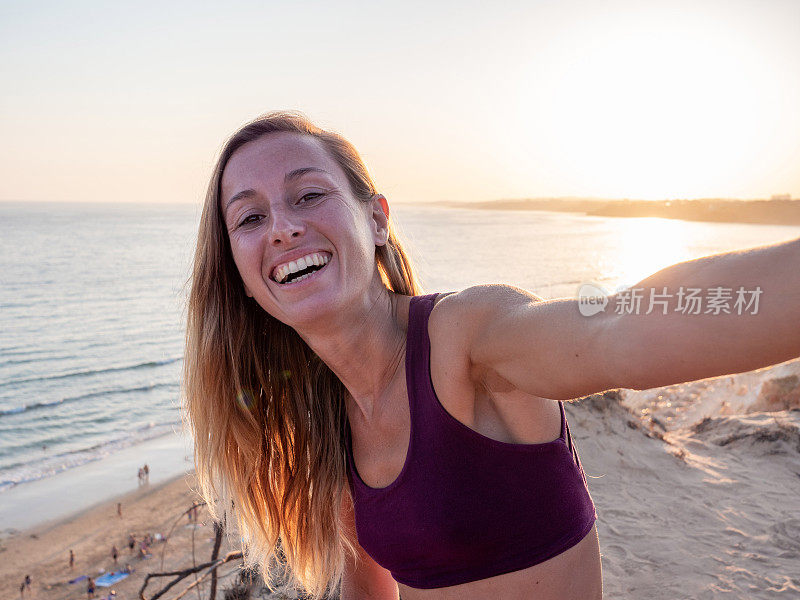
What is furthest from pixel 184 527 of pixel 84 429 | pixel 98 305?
pixel 98 305

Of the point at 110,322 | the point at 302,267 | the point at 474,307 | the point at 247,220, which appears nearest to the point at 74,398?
the point at 110,322

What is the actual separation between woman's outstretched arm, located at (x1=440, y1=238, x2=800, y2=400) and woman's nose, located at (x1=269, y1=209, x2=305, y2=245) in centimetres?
90

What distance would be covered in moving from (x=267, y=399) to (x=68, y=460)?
666 inches

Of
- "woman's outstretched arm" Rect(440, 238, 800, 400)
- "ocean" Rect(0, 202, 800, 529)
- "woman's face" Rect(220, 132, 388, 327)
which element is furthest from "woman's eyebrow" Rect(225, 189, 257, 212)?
"woman's outstretched arm" Rect(440, 238, 800, 400)

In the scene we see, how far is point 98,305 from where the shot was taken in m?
39.0

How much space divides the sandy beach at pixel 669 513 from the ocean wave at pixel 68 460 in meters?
2.99

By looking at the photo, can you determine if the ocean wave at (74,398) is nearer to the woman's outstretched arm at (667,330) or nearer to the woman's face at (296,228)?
the woman's face at (296,228)

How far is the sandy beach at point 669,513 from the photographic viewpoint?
201 inches

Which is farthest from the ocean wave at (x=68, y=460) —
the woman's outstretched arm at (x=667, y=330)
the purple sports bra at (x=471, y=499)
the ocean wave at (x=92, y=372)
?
the woman's outstretched arm at (x=667, y=330)

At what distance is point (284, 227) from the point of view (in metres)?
2.06

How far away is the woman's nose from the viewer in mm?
2053

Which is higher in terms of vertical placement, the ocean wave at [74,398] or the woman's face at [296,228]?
the woman's face at [296,228]

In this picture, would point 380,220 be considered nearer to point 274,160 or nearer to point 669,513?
point 274,160

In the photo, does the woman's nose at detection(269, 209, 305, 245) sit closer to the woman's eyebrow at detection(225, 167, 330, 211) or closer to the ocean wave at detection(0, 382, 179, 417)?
the woman's eyebrow at detection(225, 167, 330, 211)
